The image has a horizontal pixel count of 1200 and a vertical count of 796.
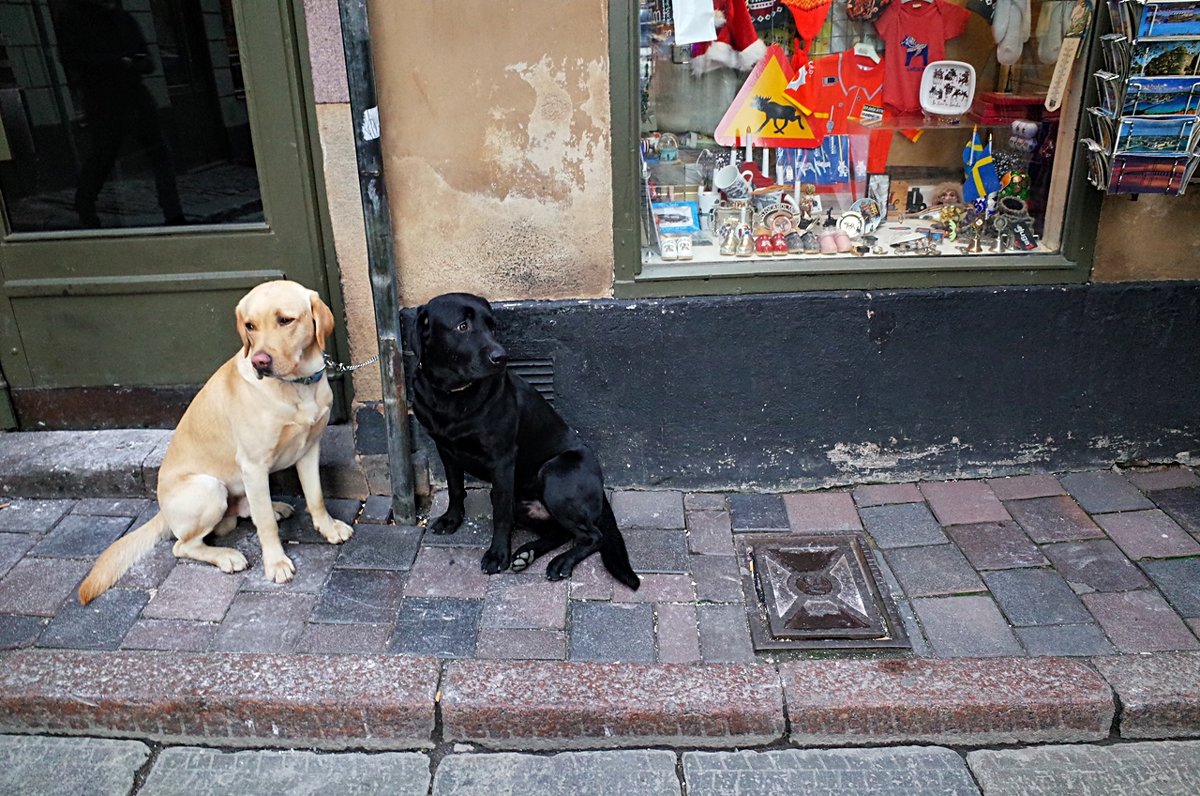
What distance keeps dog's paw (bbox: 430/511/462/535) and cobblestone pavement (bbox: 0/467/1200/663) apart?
0.15ft

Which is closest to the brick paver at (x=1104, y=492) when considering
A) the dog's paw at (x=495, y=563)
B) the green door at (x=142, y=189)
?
the dog's paw at (x=495, y=563)

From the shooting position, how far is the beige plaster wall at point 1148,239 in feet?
12.9

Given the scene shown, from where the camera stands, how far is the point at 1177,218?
13.0 ft

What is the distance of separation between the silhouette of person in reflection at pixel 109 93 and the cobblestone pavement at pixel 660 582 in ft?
4.82

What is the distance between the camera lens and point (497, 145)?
3.80 metres

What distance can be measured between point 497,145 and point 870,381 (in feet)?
6.47

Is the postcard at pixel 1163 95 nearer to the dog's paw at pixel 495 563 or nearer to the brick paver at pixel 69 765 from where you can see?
the dog's paw at pixel 495 563

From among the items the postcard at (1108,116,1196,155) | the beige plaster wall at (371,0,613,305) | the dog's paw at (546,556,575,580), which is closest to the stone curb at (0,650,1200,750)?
the dog's paw at (546,556,575,580)

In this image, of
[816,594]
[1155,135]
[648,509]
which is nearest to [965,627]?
[816,594]

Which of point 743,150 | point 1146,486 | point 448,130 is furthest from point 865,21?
point 1146,486

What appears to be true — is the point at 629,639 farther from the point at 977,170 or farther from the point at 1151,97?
the point at 1151,97

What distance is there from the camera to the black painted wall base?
4.04 metres

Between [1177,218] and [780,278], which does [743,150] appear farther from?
[1177,218]

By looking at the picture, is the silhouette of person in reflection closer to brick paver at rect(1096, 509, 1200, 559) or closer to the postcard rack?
the postcard rack
